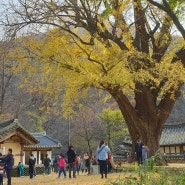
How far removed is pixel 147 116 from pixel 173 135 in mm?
22010

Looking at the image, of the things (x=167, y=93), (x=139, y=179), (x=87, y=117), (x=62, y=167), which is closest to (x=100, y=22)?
(x=167, y=93)

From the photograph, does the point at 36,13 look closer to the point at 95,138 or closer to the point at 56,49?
the point at 56,49

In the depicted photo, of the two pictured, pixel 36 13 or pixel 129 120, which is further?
pixel 129 120

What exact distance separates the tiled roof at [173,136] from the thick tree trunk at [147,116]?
63.8 feet

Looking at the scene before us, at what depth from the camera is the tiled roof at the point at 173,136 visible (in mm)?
38312

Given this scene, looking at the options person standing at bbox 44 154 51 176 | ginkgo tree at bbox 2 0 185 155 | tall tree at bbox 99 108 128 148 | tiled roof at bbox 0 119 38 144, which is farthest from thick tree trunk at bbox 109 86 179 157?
tall tree at bbox 99 108 128 148

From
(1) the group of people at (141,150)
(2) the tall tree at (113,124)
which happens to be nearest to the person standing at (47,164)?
(1) the group of people at (141,150)

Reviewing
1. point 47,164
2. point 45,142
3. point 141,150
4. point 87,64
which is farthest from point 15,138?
point 141,150

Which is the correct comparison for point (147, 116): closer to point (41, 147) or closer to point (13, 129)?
point (13, 129)

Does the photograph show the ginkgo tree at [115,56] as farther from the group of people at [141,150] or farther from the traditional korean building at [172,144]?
the traditional korean building at [172,144]

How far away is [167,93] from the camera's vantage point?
62.5 ft

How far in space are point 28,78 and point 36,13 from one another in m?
4.86

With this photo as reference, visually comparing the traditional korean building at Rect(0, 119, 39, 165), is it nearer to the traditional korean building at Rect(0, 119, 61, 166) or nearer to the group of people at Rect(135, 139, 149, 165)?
the traditional korean building at Rect(0, 119, 61, 166)

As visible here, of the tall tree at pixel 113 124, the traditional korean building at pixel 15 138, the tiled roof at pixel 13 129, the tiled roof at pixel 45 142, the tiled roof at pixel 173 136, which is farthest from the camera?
the tall tree at pixel 113 124
